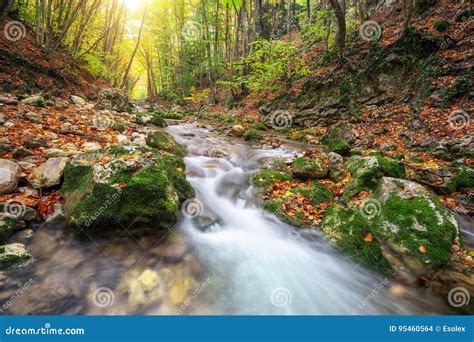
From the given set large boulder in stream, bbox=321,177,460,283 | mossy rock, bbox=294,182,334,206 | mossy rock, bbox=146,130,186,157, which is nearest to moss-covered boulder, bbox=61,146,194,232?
mossy rock, bbox=146,130,186,157

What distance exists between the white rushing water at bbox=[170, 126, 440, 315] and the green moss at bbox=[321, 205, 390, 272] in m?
0.15

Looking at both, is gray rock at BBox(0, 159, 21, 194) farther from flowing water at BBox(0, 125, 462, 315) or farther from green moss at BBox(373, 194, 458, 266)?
green moss at BBox(373, 194, 458, 266)

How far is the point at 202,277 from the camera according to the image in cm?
351

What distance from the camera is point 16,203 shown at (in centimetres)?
364

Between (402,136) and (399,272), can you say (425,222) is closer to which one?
(399,272)

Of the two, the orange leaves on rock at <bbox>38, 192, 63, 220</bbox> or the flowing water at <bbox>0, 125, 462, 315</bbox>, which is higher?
the orange leaves on rock at <bbox>38, 192, 63, 220</bbox>

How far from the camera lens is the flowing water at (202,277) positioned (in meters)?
2.95

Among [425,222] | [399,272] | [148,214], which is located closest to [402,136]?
[425,222]

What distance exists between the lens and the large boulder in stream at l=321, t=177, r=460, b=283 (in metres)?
3.57

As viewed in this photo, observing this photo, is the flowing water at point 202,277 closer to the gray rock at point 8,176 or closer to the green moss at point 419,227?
the green moss at point 419,227

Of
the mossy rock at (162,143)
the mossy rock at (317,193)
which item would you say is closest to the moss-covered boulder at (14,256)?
the mossy rock at (162,143)

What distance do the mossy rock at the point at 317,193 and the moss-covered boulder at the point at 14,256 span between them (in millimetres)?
4540

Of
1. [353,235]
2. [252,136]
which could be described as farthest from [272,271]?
[252,136]

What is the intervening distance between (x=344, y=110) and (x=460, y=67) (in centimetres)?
376
